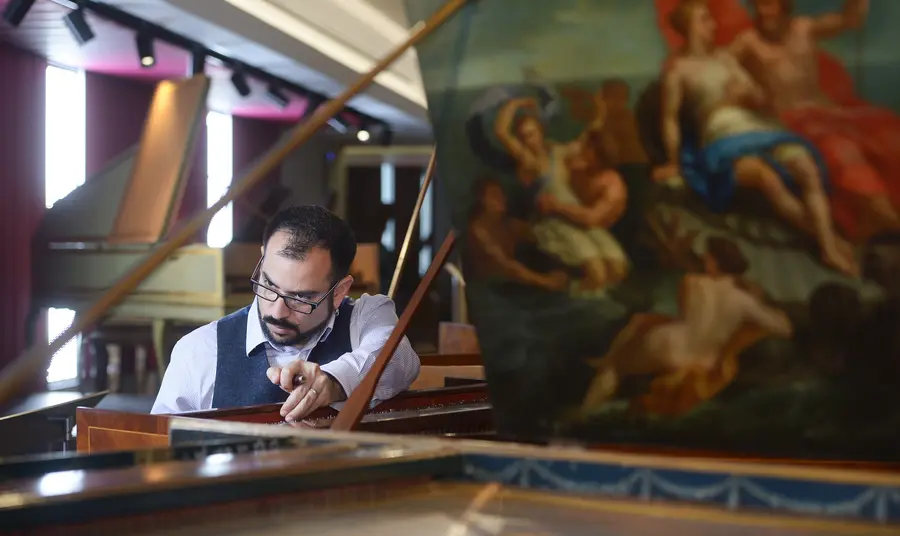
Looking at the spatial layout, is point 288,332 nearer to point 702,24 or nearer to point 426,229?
point 702,24

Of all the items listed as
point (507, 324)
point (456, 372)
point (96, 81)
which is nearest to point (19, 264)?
point (96, 81)

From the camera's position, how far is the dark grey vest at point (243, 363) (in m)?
2.62

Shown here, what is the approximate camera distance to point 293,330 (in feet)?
9.01

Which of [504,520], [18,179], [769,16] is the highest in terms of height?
[18,179]

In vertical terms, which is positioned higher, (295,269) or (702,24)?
(702,24)

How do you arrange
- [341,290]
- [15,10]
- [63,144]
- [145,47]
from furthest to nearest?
[63,144] → [145,47] → [15,10] → [341,290]

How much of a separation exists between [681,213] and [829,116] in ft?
0.79

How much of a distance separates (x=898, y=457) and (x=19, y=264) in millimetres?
8034

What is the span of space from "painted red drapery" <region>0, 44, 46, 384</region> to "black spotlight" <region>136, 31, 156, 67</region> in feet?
4.98

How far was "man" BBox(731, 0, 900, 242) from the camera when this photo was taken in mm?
1423

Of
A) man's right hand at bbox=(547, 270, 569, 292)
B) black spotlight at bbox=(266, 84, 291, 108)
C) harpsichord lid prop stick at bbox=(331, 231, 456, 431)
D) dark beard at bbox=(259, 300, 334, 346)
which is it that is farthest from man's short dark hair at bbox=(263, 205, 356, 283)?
black spotlight at bbox=(266, 84, 291, 108)

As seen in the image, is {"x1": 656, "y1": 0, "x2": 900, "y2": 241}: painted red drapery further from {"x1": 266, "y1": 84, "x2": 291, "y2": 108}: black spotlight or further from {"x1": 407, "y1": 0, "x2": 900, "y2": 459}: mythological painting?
{"x1": 266, "y1": 84, "x2": 291, "y2": 108}: black spotlight

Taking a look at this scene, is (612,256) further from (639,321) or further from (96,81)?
(96,81)

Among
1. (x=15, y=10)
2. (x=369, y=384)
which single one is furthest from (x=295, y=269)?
(x=15, y=10)
